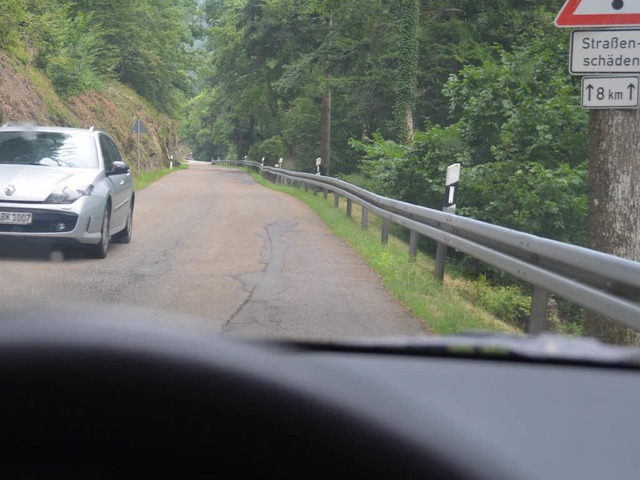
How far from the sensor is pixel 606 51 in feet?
22.4

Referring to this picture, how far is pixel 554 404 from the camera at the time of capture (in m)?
1.17

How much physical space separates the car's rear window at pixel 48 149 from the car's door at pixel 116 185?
0.87 ft

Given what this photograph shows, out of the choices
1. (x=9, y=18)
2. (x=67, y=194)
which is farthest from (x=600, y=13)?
(x=9, y=18)

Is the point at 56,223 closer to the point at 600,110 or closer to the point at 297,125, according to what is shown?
the point at 600,110

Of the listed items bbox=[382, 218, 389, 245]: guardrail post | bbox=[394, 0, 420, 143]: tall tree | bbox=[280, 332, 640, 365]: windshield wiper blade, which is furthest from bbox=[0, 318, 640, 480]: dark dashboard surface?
bbox=[394, 0, 420, 143]: tall tree

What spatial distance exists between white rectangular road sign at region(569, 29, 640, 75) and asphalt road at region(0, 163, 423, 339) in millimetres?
2563

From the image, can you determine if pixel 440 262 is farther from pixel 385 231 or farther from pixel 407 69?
pixel 407 69

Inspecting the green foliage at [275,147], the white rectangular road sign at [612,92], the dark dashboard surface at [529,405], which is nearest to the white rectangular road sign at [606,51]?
the white rectangular road sign at [612,92]

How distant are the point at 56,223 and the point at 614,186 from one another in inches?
248

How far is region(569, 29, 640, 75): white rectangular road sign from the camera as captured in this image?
6.81 metres

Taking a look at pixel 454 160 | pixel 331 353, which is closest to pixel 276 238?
pixel 454 160

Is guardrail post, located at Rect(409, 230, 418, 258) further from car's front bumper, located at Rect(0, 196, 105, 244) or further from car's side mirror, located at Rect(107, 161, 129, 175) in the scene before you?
car's front bumper, located at Rect(0, 196, 105, 244)

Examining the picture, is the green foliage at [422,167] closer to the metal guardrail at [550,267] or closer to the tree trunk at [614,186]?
the metal guardrail at [550,267]

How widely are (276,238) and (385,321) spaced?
21.8 ft
